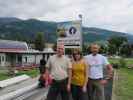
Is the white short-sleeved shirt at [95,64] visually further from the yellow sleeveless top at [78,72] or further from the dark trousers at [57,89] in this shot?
the dark trousers at [57,89]

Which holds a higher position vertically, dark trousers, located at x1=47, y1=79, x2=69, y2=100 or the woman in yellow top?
the woman in yellow top

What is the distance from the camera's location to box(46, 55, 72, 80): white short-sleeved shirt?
919 cm

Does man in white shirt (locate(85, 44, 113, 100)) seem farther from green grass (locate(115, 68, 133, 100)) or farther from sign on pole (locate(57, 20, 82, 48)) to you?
sign on pole (locate(57, 20, 82, 48))

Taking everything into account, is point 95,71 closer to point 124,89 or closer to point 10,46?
point 124,89

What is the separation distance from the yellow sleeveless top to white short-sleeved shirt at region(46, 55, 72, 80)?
220mm

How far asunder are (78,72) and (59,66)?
53 centimetres

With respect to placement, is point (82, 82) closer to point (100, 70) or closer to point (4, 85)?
point (100, 70)

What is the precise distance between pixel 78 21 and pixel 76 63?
9.45 meters

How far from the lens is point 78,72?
941cm

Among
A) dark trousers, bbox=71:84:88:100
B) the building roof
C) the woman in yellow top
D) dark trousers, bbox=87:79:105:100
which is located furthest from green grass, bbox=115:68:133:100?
the building roof

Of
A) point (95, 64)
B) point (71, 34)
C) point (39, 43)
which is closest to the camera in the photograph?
point (95, 64)

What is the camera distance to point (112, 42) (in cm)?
13575

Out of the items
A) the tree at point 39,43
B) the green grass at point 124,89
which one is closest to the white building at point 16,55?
the tree at point 39,43

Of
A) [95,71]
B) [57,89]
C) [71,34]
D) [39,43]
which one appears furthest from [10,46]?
[57,89]
